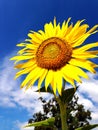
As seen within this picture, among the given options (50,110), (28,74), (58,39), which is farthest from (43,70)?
(50,110)

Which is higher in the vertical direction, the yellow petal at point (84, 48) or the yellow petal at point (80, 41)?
the yellow petal at point (80, 41)

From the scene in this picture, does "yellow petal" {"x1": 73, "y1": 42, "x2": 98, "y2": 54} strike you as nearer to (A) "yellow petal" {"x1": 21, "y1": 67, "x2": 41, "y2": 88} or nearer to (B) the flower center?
(B) the flower center

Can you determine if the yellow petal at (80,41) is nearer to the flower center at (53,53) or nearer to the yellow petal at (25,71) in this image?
the flower center at (53,53)

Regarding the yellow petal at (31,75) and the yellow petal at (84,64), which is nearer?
the yellow petal at (84,64)

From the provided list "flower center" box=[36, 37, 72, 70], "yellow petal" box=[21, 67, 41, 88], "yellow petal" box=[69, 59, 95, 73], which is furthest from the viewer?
"flower center" box=[36, 37, 72, 70]

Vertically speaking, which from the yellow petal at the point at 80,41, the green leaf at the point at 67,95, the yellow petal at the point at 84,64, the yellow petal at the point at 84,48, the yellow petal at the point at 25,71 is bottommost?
the green leaf at the point at 67,95

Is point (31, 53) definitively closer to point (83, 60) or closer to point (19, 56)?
point (19, 56)

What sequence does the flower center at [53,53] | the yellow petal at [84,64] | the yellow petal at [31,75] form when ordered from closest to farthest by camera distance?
the yellow petal at [84,64] → the yellow petal at [31,75] → the flower center at [53,53]
